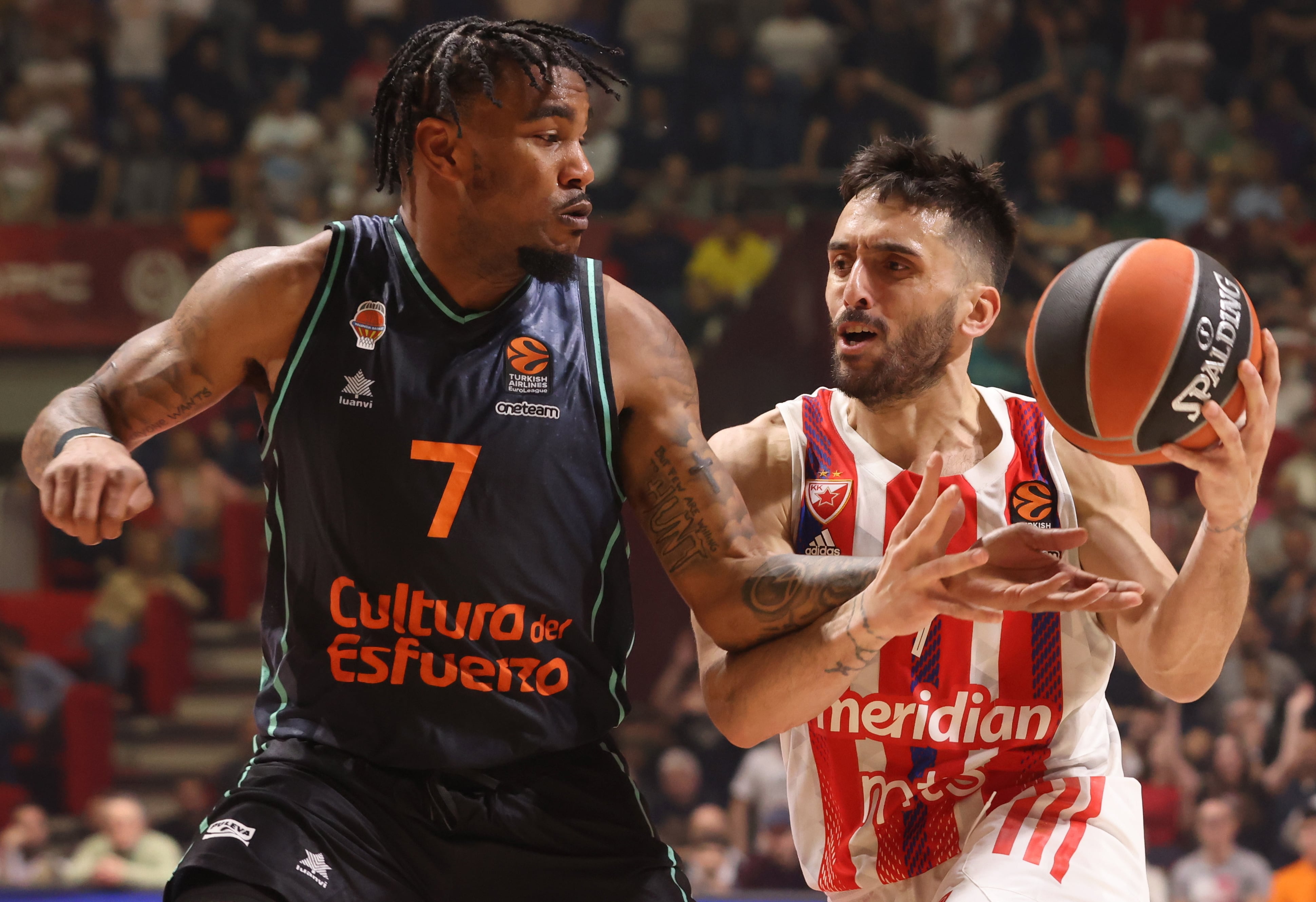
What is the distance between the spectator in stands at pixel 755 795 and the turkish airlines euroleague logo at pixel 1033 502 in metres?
4.52

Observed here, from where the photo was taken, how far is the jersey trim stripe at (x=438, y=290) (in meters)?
2.74

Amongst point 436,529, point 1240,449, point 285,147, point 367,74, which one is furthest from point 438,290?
point 367,74

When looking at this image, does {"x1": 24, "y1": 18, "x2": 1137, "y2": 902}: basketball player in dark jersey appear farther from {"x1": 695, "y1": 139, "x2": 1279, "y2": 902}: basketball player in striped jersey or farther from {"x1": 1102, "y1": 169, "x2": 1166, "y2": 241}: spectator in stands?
{"x1": 1102, "y1": 169, "x2": 1166, "y2": 241}: spectator in stands

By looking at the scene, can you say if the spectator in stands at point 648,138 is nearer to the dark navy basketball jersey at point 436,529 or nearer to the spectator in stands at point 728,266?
the spectator in stands at point 728,266

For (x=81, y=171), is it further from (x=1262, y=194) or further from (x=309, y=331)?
(x=1262, y=194)

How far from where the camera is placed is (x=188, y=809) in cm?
801

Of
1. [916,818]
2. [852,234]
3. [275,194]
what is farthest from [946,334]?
[275,194]

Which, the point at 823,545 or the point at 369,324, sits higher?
the point at 369,324

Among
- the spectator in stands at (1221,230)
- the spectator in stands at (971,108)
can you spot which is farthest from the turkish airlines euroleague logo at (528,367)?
the spectator in stands at (971,108)

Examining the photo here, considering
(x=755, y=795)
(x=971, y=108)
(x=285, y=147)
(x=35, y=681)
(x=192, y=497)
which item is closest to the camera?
(x=755, y=795)

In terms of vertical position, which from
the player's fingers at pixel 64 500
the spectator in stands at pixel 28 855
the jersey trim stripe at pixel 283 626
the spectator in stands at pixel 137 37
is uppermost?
the spectator in stands at pixel 137 37

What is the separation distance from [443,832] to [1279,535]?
6.83m

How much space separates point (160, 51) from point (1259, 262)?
787 cm

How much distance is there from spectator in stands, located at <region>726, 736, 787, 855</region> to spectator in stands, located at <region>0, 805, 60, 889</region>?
3.75 meters
